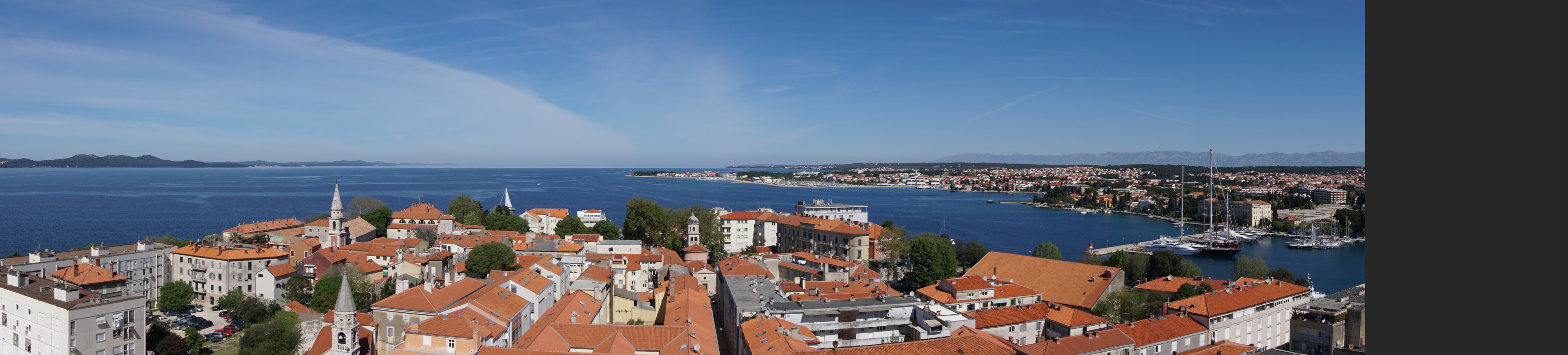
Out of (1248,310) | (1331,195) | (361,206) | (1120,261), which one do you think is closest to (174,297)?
(361,206)

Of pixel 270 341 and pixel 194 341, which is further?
pixel 194 341

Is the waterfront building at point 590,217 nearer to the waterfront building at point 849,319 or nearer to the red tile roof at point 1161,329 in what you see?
the waterfront building at point 849,319

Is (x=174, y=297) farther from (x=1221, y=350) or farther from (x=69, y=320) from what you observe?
(x=1221, y=350)

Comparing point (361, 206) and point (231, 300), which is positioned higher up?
point (361, 206)

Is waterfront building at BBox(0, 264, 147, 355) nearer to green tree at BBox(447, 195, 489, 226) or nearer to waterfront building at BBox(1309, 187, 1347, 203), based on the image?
green tree at BBox(447, 195, 489, 226)

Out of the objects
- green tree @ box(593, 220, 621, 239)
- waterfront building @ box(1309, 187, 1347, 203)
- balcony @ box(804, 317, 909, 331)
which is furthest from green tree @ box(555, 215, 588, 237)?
waterfront building @ box(1309, 187, 1347, 203)
